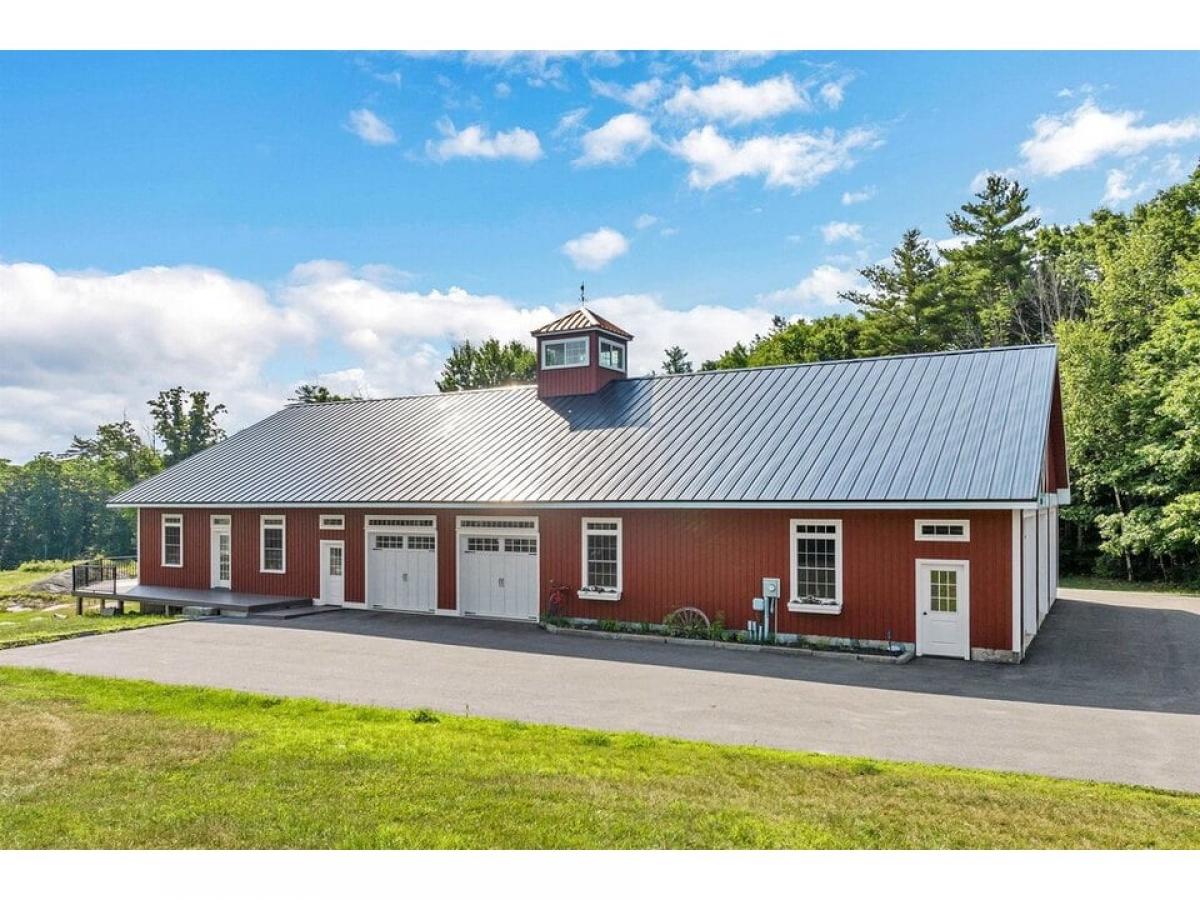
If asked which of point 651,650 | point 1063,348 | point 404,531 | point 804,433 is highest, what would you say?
point 1063,348

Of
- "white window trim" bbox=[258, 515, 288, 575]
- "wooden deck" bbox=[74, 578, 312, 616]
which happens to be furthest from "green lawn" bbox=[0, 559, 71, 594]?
"white window trim" bbox=[258, 515, 288, 575]

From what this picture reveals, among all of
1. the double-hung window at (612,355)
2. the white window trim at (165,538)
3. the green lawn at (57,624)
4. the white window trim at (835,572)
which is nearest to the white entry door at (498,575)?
the white window trim at (835,572)

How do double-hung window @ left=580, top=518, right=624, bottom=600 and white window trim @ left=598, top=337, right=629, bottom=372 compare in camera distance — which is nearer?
double-hung window @ left=580, top=518, right=624, bottom=600

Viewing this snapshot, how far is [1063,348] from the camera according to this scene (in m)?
28.7

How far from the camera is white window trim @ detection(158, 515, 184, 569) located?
2320 centimetres

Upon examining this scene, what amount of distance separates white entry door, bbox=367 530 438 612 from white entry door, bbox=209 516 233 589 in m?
4.82

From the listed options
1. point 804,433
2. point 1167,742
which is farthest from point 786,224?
point 1167,742

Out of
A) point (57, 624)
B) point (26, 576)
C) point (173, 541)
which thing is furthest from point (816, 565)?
point (26, 576)

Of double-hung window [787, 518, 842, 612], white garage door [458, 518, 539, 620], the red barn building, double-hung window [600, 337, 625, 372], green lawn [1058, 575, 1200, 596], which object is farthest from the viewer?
green lawn [1058, 575, 1200, 596]

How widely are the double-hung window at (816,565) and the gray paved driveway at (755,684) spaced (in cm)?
120

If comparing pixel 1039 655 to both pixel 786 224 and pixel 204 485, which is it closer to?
pixel 786 224

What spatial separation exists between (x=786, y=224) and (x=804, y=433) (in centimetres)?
402

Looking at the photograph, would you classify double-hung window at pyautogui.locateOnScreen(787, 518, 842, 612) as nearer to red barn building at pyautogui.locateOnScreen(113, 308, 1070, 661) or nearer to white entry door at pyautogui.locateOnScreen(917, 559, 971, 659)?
red barn building at pyautogui.locateOnScreen(113, 308, 1070, 661)

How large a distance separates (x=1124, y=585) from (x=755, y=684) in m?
20.6
